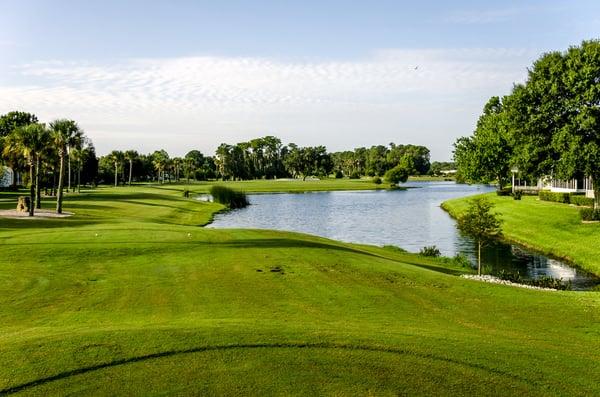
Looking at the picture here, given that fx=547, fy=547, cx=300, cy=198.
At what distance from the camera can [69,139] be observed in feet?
204

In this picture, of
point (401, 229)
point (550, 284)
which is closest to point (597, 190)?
point (401, 229)

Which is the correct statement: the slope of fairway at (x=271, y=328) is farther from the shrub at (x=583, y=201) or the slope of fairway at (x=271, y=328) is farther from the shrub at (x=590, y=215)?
the shrub at (x=583, y=201)

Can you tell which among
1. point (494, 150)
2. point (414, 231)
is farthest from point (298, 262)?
point (494, 150)

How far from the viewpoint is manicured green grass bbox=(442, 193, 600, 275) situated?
41.5 meters

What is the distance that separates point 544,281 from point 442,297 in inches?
525

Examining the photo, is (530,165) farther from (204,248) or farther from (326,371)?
(326,371)

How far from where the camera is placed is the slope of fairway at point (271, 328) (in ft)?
35.8

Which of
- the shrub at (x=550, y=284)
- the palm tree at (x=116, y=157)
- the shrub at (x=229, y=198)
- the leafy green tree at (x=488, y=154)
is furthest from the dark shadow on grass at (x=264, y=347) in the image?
the palm tree at (x=116, y=157)

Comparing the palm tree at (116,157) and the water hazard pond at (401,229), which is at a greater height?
the palm tree at (116,157)

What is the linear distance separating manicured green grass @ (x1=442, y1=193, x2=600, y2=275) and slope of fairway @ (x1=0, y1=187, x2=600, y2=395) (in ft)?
71.4

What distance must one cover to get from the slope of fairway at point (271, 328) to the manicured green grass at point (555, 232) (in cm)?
2177

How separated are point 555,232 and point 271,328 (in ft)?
144

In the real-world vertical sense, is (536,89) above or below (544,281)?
above

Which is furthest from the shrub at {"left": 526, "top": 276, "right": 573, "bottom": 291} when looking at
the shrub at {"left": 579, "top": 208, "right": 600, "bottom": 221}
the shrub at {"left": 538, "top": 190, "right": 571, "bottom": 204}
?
the shrub at {"left": 538, "top": 190, "right": 571, "bottom": 204}
